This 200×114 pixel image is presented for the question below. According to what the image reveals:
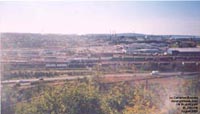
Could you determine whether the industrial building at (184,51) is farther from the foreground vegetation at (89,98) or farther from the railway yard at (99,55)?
the foreground vegetation at (89,98)

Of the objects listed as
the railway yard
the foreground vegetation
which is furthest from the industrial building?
the foreground vegetation

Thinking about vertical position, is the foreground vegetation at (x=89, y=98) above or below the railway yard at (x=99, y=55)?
below

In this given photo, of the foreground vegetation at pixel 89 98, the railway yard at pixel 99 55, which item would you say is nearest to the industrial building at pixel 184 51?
the railway yard at pixel 99 55

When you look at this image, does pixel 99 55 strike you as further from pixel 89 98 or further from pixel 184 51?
pixel 184 51

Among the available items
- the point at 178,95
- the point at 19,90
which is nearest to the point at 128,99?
the point at 178,95

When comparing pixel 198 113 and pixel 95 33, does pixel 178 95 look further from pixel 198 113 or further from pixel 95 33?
pixel 95 33

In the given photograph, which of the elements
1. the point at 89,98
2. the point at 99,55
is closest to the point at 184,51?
the point at 99,55

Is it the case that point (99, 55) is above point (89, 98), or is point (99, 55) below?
above

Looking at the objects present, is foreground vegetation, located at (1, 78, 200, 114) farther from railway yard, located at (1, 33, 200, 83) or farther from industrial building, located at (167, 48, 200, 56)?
industrial building, located at (167, 48, 200, 56)
